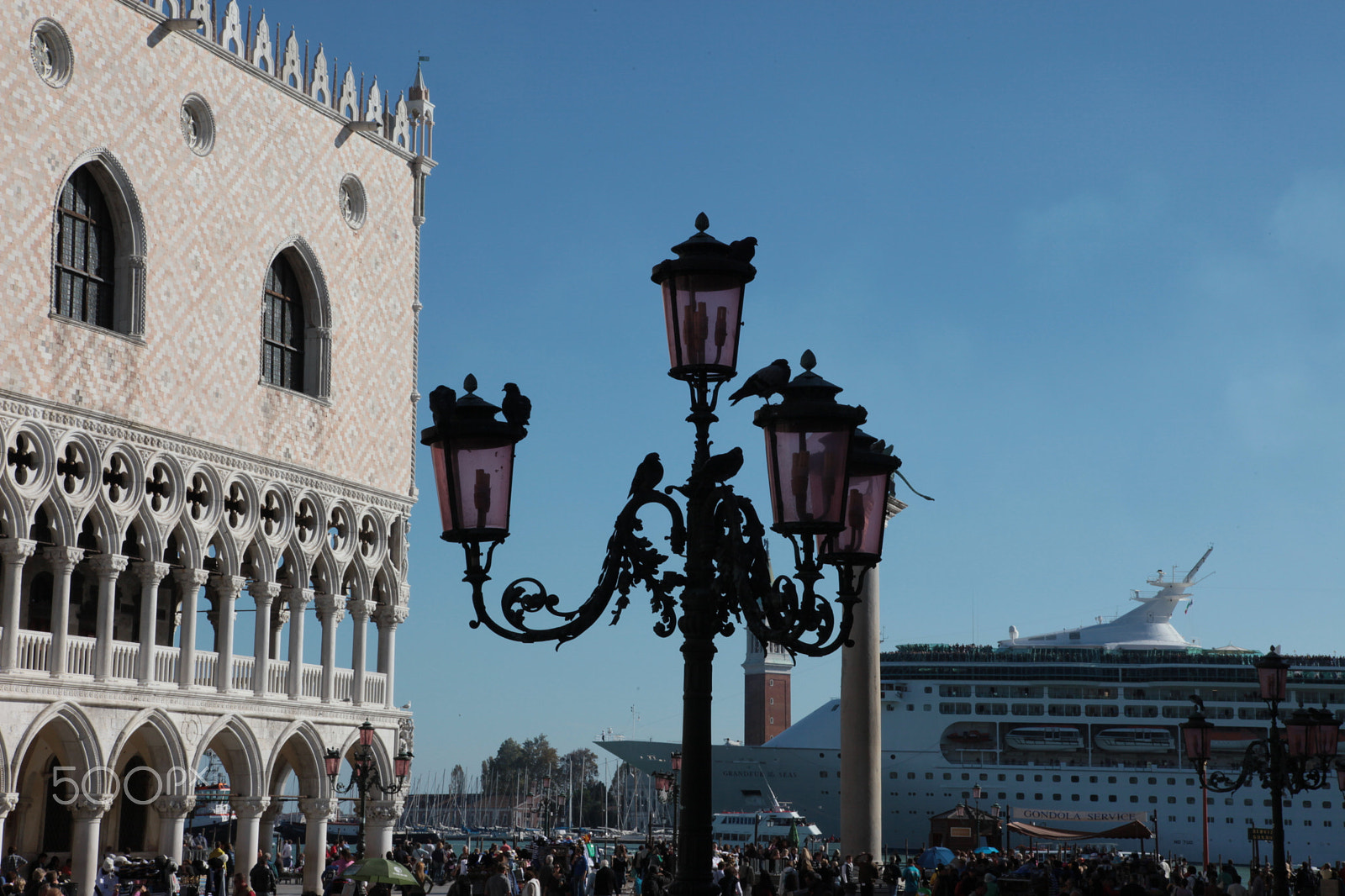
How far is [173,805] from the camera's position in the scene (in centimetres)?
1959

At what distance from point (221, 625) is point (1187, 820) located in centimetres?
4268

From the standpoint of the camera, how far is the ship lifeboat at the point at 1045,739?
5784 cm

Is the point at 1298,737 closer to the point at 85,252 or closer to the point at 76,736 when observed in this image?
the point at 76,736

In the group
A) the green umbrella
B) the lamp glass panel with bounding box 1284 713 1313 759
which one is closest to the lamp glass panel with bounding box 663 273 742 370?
the lamp glass panel with bounding box 1284 713 1313 759

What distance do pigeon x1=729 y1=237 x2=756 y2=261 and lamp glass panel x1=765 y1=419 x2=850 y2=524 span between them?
0.72 m

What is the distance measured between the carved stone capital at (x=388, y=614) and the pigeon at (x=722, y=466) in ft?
61.4

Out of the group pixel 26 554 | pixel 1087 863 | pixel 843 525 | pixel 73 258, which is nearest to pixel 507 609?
pixel 843 525

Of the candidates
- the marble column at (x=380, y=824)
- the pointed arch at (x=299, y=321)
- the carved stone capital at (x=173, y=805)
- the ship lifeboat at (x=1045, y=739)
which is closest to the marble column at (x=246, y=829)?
the carved stone capital at (x=173, y=805)

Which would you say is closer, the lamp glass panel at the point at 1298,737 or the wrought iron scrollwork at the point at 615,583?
the wrought iron scrollwork at the point at 615,583

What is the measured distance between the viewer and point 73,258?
18.8m

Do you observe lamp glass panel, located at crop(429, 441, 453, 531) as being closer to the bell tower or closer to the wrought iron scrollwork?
the wrought iron scrollwork

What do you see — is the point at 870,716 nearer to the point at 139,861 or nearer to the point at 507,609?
the point at 139,861

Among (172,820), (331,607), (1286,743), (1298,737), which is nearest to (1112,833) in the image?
(331,607)

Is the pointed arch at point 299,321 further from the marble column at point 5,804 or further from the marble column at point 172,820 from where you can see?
the marble column at point 5,804
